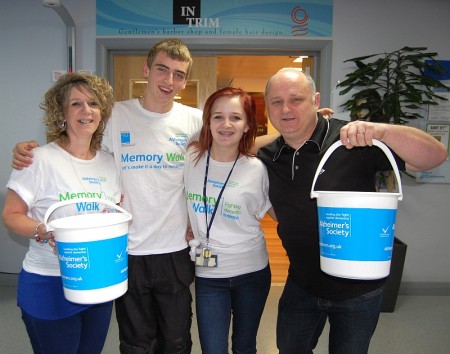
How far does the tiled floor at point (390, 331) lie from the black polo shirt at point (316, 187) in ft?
4.02

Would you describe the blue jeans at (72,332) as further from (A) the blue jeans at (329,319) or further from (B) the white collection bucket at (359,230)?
(B) the white collection bucket at (359,230)

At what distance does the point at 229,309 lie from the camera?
163cm

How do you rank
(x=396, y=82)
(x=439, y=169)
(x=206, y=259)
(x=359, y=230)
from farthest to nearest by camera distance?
(x=439, y=169), (x=396, y=82), (x=206, y=259), (x=359, y=230)

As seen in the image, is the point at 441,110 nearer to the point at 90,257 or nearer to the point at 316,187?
the point at 316,187

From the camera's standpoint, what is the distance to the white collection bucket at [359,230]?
112 centimetres

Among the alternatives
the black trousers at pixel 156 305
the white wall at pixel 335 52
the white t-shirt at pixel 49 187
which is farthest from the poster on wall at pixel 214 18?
the black trousers at pixel 156 305

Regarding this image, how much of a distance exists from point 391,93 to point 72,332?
2.93m

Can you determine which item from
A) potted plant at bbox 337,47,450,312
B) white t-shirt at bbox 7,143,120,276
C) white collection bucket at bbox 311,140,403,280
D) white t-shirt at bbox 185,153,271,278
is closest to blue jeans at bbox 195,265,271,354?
white t-shirt at bbox 185,153,271,278

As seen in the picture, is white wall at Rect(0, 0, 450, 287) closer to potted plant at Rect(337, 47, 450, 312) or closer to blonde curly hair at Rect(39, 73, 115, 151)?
potted plant at Rect(337, 47, 450, 312)

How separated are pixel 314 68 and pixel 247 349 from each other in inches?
108

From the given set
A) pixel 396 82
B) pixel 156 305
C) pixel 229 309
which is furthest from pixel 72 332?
pixel 396 82

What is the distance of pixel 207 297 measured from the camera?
5.27ft

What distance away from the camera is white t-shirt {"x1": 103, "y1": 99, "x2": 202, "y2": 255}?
159 centimetres

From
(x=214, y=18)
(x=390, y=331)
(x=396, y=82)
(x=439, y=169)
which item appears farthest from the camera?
(x=439, y=169)
